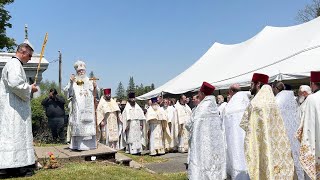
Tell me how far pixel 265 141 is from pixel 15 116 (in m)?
4.16

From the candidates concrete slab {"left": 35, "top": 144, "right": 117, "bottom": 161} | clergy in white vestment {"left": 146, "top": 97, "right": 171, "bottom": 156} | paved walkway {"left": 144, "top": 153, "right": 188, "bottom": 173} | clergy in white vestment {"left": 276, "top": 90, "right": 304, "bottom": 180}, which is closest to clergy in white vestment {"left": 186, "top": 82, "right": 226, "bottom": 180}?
clergy in white vestment {"left": 276, "top": 90, "right": 304, "bottom": 180}

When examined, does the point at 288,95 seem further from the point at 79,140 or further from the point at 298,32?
the point at 298,32

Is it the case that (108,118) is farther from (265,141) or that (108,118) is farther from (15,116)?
(265,141)

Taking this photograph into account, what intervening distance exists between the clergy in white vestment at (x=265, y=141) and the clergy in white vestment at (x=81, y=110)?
14.3ft

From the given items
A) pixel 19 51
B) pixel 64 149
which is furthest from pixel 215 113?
pixel 64 149

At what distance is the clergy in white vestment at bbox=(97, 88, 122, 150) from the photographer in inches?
532

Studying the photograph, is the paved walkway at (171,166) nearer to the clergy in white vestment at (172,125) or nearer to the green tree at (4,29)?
the clergy in white vestment at (172,125)

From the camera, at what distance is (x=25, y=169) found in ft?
23.2

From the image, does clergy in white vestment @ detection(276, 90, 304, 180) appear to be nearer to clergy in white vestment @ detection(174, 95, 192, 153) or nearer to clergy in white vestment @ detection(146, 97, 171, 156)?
clergy in white vestment @ detection(146, 97, 171, 156)

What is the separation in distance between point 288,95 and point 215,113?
4.18 feet

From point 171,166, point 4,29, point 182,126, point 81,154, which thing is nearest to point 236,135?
point 81,154

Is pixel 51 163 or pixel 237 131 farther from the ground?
pixel 237 131

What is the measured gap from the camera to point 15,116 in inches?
271

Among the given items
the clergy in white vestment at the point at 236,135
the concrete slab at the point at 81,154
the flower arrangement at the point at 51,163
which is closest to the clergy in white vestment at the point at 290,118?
the clergy in white vestment at the point at 236,135
